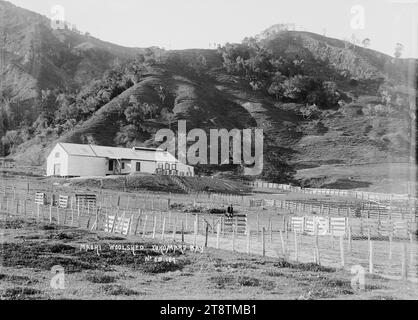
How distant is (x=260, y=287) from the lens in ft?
55.9

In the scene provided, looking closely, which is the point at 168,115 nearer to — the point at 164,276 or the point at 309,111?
the point at 309,111

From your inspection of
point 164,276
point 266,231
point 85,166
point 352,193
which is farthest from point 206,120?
point 164,276

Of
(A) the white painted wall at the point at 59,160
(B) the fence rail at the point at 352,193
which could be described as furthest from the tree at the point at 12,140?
(B) the fence rail at the point at 352,193

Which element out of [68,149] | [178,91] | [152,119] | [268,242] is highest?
[178,91]

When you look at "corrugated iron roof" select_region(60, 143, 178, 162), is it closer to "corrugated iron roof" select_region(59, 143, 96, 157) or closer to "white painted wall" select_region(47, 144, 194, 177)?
"corrugated iron roof" select_region(59, 143, 96, 157)

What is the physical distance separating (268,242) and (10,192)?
109 ft

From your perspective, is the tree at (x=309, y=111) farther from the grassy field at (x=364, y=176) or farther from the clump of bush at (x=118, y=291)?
the clump of bush at (x=118, y=291)

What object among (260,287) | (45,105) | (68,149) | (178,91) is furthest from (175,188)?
(45,105)

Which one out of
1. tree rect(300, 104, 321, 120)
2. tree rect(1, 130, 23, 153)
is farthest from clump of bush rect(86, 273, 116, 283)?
tree rect(300, 104, 321, 120)

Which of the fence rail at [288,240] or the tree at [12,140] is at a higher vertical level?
the tree at [12,140]

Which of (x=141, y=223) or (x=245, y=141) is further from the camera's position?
(x=245, y=141)

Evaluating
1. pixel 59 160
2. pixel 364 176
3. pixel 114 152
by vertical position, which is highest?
pixel 114 152
